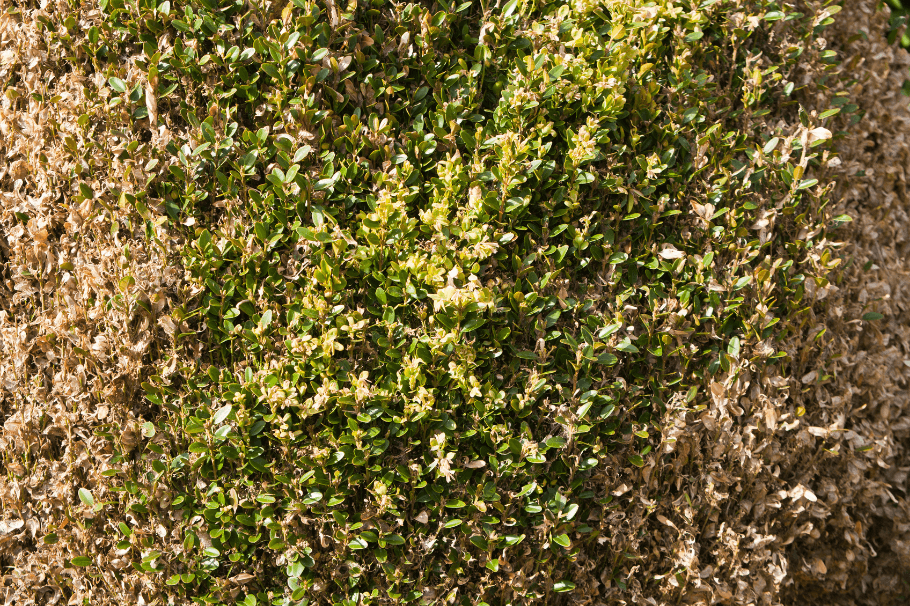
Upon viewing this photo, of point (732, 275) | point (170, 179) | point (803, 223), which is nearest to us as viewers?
point (170, 179)

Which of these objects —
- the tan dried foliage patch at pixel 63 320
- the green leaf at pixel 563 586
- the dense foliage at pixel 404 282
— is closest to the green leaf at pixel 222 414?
the dense foliage at pixel 404 282

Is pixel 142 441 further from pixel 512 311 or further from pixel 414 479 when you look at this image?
pixel 512 311

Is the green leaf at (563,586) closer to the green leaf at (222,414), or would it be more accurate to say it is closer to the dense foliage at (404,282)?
the dense foliage at (404,282)

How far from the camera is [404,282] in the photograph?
2660 millimetres

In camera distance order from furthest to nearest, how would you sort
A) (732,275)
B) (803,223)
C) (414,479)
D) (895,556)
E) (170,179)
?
(895,556) < (803,223) < (732,275) < (170,179) < (414,479)

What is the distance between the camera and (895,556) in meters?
3.61

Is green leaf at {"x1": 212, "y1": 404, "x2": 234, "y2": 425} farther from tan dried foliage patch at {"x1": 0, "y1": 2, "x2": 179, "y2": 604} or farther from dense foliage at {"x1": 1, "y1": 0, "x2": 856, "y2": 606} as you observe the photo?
tan dried foliage patch at {"x1": 0, "y1": 2, "x2": 179, "y2": 604}

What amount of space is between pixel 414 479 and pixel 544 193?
135 centimetres

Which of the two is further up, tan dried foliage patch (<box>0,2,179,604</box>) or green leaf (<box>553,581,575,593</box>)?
tan dried foliage patch (<box>0,2,179,604</box>)

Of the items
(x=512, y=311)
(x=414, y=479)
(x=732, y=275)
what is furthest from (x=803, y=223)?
(x=414, y=479)

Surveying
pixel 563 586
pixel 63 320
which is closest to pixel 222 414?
pixel 63 320

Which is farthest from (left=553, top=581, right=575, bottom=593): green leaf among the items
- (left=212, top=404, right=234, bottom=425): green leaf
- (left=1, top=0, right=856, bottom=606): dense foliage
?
(left=212, top=404, right=234, bottom=425): green leaf

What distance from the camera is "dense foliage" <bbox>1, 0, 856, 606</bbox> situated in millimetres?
2623

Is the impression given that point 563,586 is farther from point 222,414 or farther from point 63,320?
point 63,320
